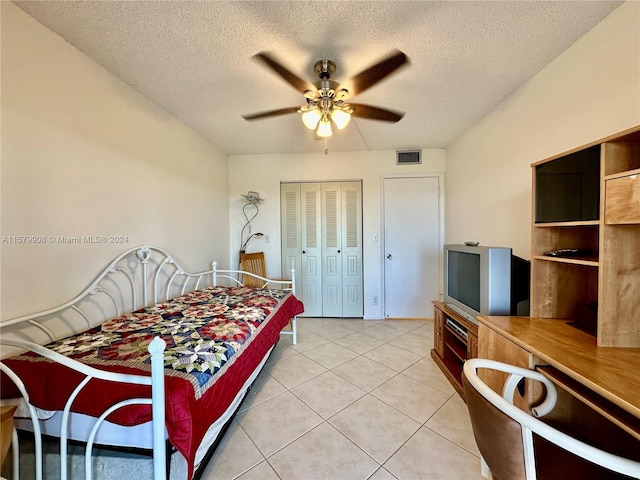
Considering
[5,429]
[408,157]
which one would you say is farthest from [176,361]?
[408,157]

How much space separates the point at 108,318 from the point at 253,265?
→ 1.82m

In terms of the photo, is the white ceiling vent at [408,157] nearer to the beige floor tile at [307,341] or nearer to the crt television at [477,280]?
the crt television at [477,280]

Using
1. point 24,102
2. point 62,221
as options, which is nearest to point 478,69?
point 24,102

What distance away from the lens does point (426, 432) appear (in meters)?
1.49

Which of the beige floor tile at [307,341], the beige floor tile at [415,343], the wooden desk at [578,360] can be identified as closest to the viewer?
the wooden desk at [578,360]

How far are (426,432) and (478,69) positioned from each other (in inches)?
95.2

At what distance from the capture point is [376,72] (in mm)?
1396

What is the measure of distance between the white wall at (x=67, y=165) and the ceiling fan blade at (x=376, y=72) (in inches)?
66.5

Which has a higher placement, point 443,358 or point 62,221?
point 62,221

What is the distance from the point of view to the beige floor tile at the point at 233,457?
125 cm

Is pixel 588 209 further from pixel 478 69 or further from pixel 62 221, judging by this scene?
pixel 62 221

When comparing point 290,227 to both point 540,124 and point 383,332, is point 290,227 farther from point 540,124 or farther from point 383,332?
point 540,124

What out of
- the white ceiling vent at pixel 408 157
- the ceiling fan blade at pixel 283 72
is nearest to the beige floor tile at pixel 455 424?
the ceiling fan blade at pixel 283 72

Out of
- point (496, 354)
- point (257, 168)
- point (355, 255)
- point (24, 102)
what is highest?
point (257, 168)
